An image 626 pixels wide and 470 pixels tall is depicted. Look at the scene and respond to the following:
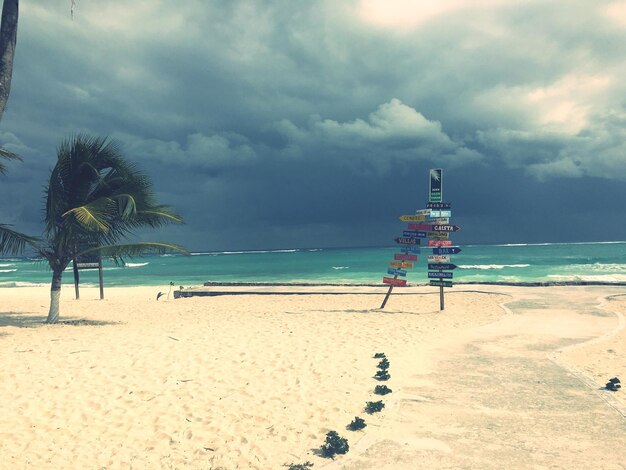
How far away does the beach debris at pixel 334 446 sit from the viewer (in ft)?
16.1

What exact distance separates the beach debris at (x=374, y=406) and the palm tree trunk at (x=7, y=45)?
10.4 meters

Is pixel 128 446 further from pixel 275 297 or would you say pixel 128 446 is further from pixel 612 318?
pixel 275 297

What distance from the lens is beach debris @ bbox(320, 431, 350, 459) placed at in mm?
4918

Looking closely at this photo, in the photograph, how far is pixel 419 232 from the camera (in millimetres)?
15742

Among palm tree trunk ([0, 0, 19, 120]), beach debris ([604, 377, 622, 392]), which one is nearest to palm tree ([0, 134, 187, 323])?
palm tree trunk ([0, 0, 19, 120])

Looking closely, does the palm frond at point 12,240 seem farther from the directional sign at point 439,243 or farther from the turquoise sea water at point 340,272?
the directional sign at point 439,243

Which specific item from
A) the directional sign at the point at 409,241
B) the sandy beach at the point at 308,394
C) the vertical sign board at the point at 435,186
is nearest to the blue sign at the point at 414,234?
the directional sign at the point at 409,241

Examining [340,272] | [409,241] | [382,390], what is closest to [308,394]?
[382,390]

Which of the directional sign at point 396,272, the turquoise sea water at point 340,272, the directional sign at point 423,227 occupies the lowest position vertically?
the turquoise sea water at point 340,272

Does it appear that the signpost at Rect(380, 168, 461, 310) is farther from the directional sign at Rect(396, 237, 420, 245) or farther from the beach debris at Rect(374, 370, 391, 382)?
the beach debris at Rect(374, 370, 391, 382)

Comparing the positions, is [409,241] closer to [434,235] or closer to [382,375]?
[434,235]

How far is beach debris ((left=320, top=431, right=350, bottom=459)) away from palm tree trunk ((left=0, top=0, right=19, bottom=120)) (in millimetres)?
10409

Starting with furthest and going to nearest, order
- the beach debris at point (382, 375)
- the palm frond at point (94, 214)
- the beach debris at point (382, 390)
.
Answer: the palm frond at point (94, 214) → the beach debris at point (382, 375) → the beach debris at point (382, 390)

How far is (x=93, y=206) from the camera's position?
12633 millimetres
